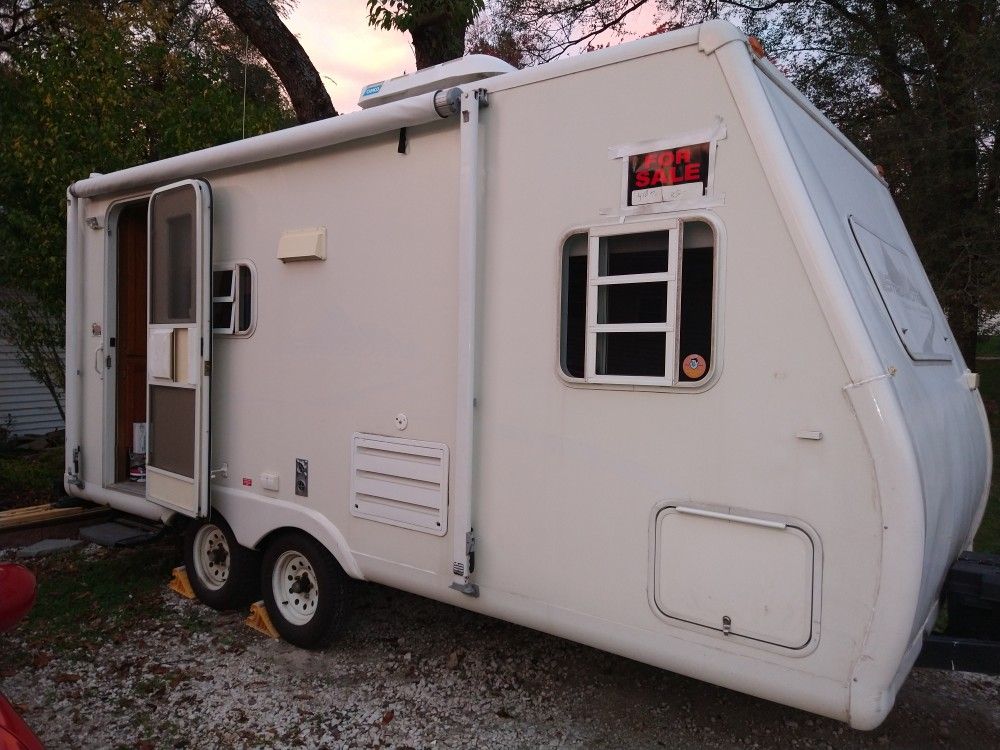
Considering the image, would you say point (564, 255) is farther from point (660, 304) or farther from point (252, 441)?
point (252, 441)

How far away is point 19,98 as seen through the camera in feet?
33.9

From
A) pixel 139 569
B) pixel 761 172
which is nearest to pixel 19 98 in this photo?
pixel 139 569

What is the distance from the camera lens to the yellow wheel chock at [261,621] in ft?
15.2

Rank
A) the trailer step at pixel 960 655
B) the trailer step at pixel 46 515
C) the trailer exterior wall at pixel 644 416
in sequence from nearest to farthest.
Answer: the trailer exterior wall at pixel 644 416, the trailer step at pixel 960 655, the trailer step at pixel 46 515

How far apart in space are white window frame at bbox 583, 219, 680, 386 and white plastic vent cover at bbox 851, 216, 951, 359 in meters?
0.77

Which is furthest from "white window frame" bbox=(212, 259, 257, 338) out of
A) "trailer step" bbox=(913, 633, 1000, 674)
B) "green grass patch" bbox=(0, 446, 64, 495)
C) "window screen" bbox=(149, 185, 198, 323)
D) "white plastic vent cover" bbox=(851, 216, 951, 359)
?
"green grass patch" bbox=(0, 446, 64, 495)

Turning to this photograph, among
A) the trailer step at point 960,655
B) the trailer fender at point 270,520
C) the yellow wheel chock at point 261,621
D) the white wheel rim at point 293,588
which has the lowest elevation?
the yellow wheel chock at point 261,621

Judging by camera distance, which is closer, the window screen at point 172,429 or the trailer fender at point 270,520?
the trailer fender at point 270,520

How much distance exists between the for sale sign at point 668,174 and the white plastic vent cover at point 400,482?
4.86ft

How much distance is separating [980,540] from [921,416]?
410 centimetres

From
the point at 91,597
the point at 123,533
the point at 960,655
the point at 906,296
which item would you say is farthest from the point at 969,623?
the point at 91,597

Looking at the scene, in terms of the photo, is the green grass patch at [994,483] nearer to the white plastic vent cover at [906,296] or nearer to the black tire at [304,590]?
the white plastic vent cover at [906,296]

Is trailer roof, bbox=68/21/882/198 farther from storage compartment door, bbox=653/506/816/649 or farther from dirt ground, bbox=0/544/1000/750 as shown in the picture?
dirt ground, bbox=0/544/1000/750

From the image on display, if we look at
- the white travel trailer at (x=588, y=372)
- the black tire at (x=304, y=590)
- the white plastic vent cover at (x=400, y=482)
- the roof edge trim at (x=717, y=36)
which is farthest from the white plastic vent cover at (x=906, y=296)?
the black tire at (x=304, y=590)
